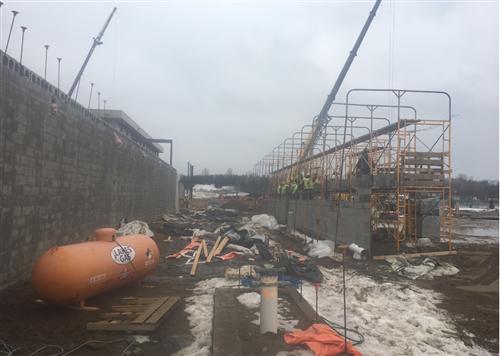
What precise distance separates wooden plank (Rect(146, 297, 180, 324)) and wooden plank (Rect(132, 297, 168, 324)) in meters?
0.06

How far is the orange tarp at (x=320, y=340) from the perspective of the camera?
4789 millimetres

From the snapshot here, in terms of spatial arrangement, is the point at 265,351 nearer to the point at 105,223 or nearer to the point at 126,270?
the point at 126,270

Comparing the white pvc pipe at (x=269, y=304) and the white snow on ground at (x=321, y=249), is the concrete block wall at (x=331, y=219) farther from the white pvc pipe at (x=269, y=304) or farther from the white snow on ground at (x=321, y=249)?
the white pvc pipe at (x=269, y=304)

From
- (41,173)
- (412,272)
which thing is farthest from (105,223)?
(412,272)

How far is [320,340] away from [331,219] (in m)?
11.1

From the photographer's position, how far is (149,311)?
20.9 feet

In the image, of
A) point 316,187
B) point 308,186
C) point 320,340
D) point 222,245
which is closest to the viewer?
point 320,340

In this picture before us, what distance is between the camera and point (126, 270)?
7.63 meters

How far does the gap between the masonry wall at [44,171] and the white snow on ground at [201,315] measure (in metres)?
3.18

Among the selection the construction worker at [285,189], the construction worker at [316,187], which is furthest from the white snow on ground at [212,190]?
the construction worker at [316,187]

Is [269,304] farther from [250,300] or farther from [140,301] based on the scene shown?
[140,301]

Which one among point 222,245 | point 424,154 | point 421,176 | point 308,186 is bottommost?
point 222,245

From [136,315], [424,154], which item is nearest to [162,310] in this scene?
[136,315]

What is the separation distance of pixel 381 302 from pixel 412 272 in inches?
127
